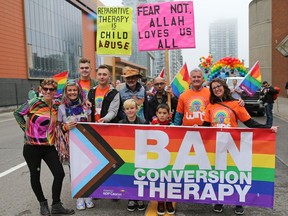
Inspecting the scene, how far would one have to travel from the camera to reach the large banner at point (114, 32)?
626cm

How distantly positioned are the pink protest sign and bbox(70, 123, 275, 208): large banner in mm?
2140

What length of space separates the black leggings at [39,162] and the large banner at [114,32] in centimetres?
261

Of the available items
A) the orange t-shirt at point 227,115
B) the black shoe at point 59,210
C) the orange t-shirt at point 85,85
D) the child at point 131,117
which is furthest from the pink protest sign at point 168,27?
the black shoe at point 59,210

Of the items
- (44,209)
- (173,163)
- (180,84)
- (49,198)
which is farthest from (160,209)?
(180,84)

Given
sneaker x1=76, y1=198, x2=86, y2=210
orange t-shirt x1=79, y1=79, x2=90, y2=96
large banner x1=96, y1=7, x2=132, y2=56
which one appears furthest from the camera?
large banner x1=96, y1=7, x2=132, y2=56

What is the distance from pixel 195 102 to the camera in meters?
4.80

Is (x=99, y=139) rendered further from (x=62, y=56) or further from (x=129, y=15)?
(x=62, y=56)

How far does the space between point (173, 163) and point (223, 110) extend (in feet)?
3.15

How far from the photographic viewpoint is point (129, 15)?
6418mm

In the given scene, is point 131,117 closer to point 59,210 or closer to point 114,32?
point 59,210

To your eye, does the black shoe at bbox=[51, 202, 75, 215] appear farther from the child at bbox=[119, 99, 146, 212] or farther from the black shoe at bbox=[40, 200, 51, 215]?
the child at bbox=[119, 99, 146, 212]

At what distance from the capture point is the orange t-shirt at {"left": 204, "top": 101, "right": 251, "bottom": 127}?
4.35 metres

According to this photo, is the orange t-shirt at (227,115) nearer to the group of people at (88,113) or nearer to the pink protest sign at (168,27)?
the group of people at (88,113)

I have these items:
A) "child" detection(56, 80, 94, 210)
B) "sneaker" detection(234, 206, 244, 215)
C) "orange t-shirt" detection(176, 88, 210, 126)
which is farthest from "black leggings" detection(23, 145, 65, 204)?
"sneaker" detection(234, 206, 244, 215)
